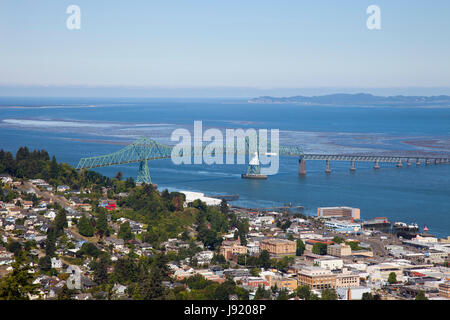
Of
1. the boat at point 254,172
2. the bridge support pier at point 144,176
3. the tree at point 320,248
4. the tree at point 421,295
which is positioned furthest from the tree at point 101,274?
the boat at point 254,172

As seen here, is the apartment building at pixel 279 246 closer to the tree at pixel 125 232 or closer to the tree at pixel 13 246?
the tree at pixel 125 232

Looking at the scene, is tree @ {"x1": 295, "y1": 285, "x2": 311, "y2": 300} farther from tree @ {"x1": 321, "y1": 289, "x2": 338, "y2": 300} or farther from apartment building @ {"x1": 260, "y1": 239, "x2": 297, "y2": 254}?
apartment building @ {"x1": 260, "y1": 239, "x2": 297, "y2": 254}

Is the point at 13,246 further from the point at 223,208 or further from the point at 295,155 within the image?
the point at 295,155

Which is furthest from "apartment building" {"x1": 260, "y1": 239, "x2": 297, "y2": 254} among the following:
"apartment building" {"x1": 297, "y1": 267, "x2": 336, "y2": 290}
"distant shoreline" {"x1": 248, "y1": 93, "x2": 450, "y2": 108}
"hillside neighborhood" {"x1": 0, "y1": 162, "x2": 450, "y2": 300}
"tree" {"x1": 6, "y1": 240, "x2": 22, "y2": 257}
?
"distant shoreline" {"x1": 248, "y1": 93, "x2": 450, "y2": 108}

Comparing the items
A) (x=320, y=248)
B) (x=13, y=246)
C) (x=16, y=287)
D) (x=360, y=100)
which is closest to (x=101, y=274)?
(x=13, y=246)

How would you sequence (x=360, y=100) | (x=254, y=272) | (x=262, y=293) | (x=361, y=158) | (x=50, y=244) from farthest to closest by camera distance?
(x=360, y=100)
(x=361, y=158)
(x=50, y=244)
(x=254, y=272)
(x=262, y=293)

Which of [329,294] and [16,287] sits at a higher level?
[16,287]
